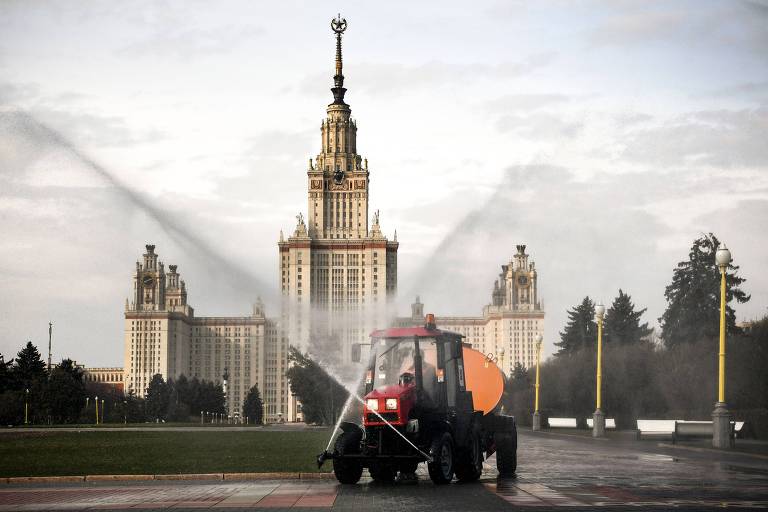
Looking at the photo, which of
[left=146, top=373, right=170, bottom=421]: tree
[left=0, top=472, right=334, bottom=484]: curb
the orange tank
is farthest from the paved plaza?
[left=146, top=373, right=170, bottom=421]: tree

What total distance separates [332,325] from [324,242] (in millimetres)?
153558

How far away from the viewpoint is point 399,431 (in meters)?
23.0

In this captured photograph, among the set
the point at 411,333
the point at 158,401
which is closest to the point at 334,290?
the point at 158,401

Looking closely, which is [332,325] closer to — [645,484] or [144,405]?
[645,484]

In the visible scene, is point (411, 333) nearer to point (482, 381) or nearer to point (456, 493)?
point (456, 493)

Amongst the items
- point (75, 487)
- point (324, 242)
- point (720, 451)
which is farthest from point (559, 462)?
point (324, 242)

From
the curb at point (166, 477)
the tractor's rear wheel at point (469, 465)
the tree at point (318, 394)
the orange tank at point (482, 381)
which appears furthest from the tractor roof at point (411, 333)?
the tree at point (318, 394)

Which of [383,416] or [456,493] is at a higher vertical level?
Result: [383,416]

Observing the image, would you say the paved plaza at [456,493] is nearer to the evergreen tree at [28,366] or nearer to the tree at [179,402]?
the evergreen tree at [28,366]

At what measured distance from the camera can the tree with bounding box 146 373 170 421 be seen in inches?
6240

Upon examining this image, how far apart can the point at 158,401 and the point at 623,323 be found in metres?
72.2

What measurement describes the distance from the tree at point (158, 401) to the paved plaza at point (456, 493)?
441 ft

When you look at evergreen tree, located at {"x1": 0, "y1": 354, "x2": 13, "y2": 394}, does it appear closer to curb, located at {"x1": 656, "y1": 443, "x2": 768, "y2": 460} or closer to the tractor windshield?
curb, located at {"x1": 656, "y1": 443, "x2": 768, "y2": 460}

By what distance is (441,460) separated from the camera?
23797 millimetres
